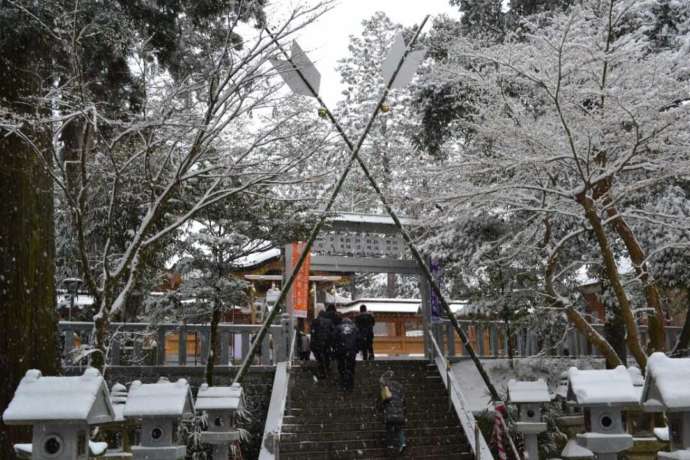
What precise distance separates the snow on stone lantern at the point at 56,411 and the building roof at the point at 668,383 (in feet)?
12.9

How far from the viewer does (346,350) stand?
13734 mm

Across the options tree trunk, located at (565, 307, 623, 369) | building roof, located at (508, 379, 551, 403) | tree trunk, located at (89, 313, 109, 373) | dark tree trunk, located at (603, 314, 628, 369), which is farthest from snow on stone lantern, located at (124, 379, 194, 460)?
dark tree trunk, located at (603, 314, 628, 369)

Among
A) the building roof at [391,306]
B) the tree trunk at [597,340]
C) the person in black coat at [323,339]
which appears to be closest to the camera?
the tree trunk at [597,340]

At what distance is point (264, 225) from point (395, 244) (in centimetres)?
374

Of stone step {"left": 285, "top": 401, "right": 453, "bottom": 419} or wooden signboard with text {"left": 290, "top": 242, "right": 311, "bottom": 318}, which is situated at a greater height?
wooden signboard with text {"left": 290, "top": 242, "right": 311, "bottom": 318}

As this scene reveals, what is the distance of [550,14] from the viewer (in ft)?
Result: 49.5

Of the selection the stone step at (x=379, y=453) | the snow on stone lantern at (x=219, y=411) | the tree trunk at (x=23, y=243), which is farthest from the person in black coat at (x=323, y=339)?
the tree trunk at (x=23, y=243)

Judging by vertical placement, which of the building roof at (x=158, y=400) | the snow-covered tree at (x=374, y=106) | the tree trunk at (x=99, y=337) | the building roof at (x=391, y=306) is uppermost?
the snow-covered tree at (x=374, y=106)

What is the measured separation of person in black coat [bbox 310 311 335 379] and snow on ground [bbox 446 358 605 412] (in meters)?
3.13

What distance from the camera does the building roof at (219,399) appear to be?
787 cm

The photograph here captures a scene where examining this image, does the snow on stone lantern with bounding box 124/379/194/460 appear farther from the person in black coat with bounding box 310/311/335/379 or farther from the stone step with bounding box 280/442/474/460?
the person in black coat with bounding box 310/311/335/379

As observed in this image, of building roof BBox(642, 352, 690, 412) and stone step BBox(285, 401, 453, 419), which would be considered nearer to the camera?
building roof BBox(642, 352, 690, 412)

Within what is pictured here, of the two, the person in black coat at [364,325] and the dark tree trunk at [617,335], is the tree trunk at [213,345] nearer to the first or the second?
the person in black coat at [364,325]

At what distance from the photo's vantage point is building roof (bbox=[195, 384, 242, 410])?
787 cm
